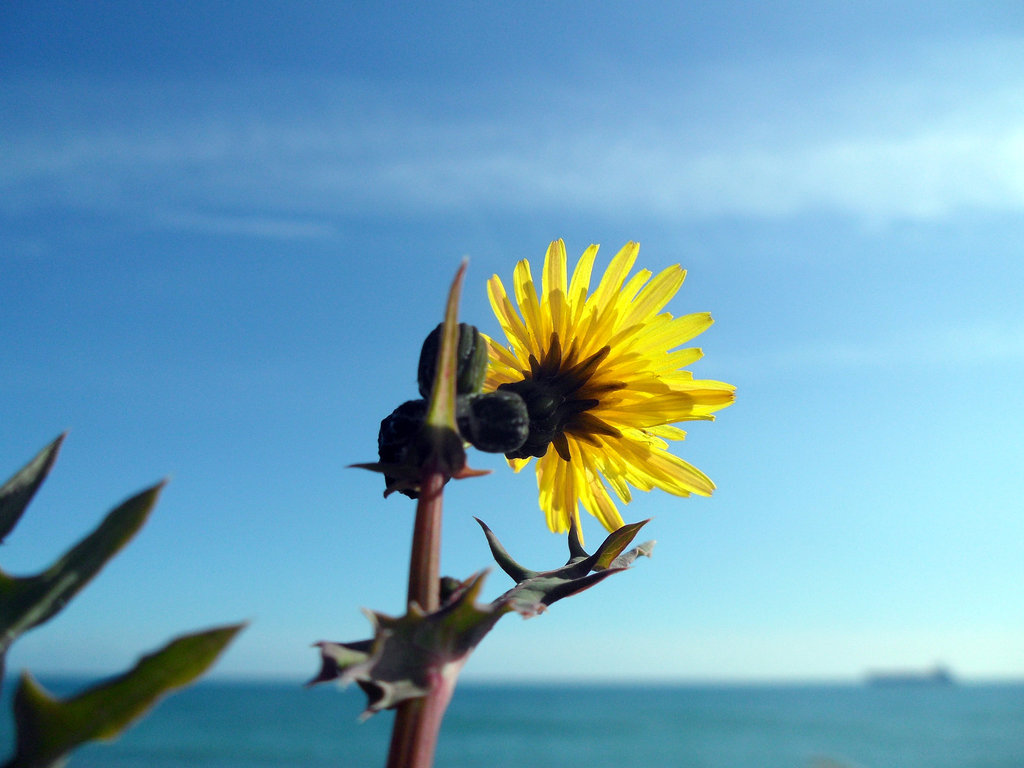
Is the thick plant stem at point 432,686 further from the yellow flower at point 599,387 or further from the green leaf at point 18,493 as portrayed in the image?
the yellow flower at point 599,387

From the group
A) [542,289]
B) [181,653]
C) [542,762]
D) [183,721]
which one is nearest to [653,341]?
[542,289]

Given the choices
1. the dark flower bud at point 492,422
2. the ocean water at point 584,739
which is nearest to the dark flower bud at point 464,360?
the dark flower bud at point 492,422

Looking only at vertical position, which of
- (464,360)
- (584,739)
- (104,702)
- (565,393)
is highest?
(584,739)

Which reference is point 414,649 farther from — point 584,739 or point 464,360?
point 584,739

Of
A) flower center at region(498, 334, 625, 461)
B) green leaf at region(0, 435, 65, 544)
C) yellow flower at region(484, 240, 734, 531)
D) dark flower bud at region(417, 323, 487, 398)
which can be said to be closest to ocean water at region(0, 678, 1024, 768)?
yellow flower at region(484, 240, 734, 531)

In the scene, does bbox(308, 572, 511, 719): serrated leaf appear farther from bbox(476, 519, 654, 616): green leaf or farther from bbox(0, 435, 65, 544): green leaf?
bbox(0, 435, 65, 544): green leaf

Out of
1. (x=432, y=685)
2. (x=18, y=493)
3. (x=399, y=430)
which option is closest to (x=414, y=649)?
(x=432, y=685)

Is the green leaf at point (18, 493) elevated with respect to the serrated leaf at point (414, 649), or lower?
elevated
